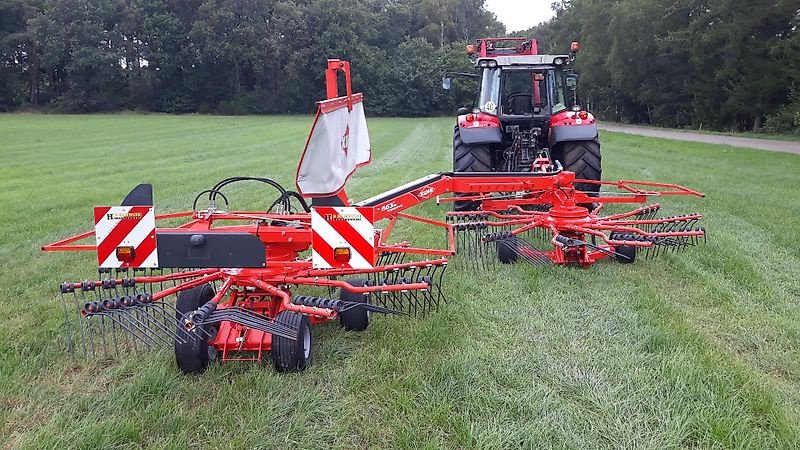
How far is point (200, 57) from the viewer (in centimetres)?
4800

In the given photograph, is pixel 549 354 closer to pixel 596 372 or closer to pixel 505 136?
pixel 596 372

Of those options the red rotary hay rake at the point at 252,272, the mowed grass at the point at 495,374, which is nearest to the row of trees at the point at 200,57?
the mowed grass at the point at 495,374

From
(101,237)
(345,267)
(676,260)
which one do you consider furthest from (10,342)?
(676,260)

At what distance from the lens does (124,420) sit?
2.54 meters

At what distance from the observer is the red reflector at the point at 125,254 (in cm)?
314

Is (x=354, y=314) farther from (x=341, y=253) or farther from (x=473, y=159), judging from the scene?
(x=473, y=159)

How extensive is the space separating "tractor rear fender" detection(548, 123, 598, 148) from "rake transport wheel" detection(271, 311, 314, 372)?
4.95 meters

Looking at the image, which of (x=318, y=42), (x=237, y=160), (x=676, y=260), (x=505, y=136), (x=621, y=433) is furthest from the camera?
(x=318, y=42)

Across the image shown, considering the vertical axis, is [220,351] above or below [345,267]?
below

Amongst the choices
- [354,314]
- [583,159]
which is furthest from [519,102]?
[354,314]

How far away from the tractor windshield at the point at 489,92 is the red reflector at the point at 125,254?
5487 millimetres

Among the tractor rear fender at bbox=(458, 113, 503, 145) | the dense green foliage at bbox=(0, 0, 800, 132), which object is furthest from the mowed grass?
the dense green foliage at bbox=(0, 0, 800, 132)

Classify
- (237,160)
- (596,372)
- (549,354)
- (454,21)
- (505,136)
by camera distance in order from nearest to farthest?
(596,372) < (549,354) < (505,136) < (237,160) < (454,21)

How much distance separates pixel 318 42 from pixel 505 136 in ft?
137
